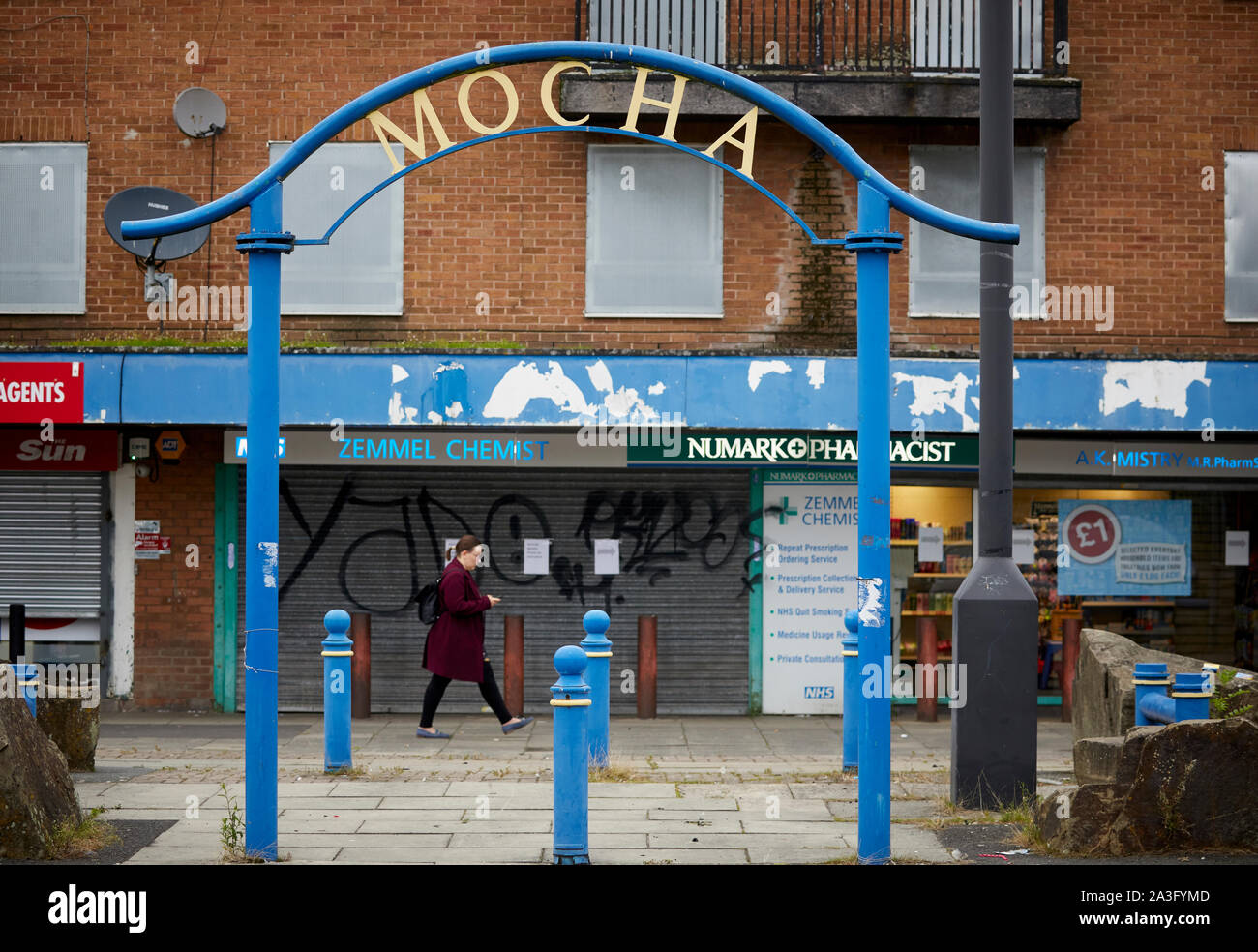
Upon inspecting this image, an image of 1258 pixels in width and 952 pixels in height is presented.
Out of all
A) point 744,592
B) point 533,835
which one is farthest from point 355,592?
point 533,835

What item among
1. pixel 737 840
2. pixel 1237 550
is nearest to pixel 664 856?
pixel 737 840

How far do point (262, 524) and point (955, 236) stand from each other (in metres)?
9.18

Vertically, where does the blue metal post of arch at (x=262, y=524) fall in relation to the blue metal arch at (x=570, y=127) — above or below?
below

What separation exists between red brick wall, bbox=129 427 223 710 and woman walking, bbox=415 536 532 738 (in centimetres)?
350

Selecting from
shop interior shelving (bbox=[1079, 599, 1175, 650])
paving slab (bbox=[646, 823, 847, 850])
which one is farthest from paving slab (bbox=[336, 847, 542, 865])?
shop interior shelving (bbox=[1079, 599, 1175, 650])

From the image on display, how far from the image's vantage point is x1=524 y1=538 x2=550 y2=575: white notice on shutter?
559 inches

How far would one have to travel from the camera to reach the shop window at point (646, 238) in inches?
547

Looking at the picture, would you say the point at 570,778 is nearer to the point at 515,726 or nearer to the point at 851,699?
the point at 851,699

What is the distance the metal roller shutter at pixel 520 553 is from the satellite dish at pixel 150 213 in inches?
101

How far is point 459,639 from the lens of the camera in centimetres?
1166

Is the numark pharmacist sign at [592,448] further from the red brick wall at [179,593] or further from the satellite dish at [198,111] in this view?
the satellite dish at [198,111]

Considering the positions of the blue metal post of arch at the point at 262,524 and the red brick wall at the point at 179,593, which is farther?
the red brick wall at the point at 179,593

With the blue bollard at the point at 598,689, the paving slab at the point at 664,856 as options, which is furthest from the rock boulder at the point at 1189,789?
the blue bollard at the point at 598,689

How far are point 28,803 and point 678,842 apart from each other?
3541mm
